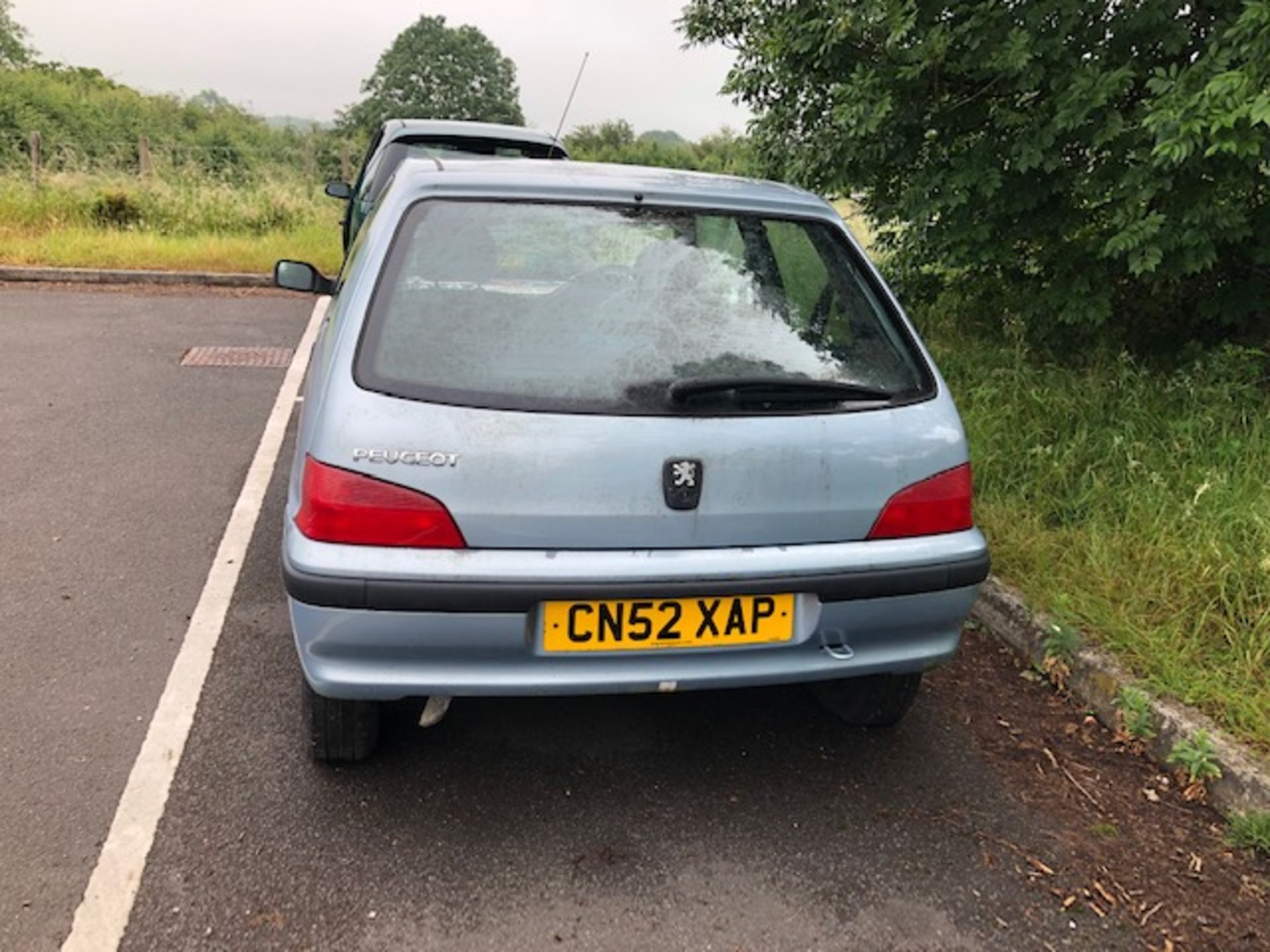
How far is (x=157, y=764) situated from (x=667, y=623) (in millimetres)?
1434

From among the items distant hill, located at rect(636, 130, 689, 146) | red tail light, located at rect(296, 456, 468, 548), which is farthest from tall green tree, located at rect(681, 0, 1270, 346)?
distant hill, located at rect(636, 130, 689, 146)

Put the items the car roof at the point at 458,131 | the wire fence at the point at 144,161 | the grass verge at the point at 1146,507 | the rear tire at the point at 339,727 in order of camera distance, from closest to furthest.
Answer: the rear tire at the point at 339,727 → the grass verge at the point at 1146,507 → the car roof at the point at 458,131 → the wire fence at the point at 144,161

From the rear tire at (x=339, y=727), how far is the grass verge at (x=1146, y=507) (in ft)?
7.52

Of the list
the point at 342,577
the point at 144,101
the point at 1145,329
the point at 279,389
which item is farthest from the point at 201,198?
the point at 144,101

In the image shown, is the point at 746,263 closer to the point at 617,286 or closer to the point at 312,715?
the point at 617,286

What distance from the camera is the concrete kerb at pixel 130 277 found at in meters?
10.3

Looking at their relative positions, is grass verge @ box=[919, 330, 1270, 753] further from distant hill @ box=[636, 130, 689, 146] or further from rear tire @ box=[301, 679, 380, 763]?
distant hill @ box=[636, 130, 689, 146]

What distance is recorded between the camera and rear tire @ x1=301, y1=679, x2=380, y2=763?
2469 mm

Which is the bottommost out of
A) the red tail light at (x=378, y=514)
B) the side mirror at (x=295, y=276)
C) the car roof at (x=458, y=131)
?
the red tail light at (x=378, y=514)

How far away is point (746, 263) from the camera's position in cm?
260

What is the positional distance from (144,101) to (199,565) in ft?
122

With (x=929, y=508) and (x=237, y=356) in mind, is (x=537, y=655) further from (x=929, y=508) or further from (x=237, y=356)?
(x=237, y=356)

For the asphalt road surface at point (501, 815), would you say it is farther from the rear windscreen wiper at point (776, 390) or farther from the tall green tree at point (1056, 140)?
the tall green tree at point (1056, 140)

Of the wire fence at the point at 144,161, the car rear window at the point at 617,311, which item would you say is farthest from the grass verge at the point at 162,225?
the car rear window at the point at 617,311
